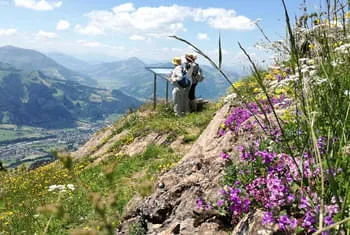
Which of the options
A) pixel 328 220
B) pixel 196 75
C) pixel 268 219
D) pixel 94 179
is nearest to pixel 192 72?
pixel 196 75

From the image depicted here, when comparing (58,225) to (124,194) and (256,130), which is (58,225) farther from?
(256,130)

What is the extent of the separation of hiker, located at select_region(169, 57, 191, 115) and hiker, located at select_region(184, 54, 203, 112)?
41cm

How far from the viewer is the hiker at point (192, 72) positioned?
1697cm

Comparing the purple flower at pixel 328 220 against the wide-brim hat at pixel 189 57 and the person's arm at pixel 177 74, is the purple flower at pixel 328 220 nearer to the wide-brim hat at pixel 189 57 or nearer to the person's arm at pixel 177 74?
the person's arm at pixel 177 74

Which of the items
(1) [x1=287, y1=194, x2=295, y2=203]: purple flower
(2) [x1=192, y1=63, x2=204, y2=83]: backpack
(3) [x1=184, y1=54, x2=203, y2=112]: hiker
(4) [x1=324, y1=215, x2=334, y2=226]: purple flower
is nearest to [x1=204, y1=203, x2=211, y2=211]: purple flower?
(1) [x1=287, y1=194, x2=295, y2=203]: purple flower

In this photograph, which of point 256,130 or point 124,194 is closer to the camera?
point 256,130

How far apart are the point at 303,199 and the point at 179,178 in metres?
3.46

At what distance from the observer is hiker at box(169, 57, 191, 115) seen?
16.8 metres

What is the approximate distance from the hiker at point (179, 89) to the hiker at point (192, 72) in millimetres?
407

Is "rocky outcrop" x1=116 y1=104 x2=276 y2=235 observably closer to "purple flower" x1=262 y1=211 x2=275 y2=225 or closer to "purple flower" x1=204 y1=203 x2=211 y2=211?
"purple flower" x1=204 y1=203 x2=211 y2=211

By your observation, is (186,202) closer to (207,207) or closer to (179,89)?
(207,207)

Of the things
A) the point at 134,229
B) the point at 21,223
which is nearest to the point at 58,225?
the point at 21,223

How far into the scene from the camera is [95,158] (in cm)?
1589

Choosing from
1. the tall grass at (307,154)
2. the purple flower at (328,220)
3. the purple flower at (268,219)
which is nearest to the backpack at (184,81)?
the tall grass at (307,154)
